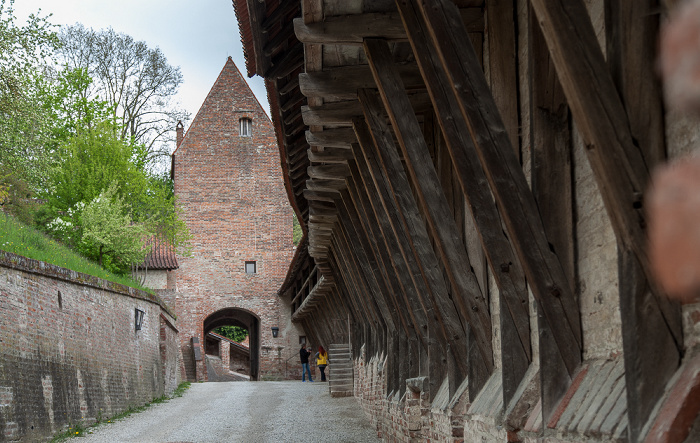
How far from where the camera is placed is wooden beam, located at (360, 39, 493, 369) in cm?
545

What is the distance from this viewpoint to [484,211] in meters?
4.58

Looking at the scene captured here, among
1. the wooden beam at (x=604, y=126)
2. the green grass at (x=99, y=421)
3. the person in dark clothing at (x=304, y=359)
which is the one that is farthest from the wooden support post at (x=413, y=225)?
the person in dark clothing at (x=304, y=359)

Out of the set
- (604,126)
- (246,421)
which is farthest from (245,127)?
(604,126)

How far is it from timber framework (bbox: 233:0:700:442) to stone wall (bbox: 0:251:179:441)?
15.9 ft

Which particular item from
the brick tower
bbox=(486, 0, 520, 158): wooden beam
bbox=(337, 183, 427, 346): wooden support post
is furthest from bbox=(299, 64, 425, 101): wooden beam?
the brick tower

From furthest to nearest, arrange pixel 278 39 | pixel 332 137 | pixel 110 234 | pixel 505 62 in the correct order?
1. pixel 110 234
2. pixel 332 137
3. pixel 278 39
4. pixel 505 62

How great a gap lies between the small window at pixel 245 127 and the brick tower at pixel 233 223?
4 cm

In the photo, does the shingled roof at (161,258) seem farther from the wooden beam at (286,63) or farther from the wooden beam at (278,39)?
the wooden beam at (278,39)

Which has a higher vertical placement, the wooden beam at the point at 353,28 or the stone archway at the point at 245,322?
the wooden beam at the point at 353,28

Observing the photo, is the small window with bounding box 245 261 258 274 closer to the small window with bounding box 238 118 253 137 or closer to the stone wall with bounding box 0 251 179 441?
the small window with bounding box 238 118 253 137

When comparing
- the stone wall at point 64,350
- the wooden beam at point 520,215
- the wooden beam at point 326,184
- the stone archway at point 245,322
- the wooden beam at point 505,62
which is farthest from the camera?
the stone archway at point 245,322

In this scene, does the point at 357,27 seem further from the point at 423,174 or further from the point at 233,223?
the point at 233,223

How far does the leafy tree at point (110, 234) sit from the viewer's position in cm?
2095

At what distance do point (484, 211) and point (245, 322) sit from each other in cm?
3433
